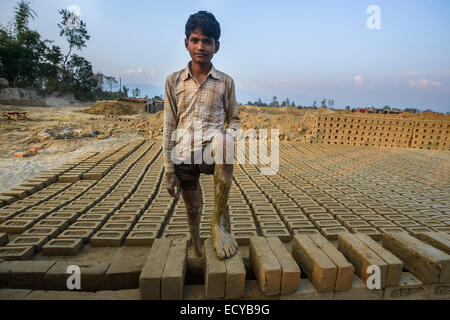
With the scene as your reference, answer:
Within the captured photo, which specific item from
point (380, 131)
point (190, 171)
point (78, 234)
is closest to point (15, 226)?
point (78, 234)

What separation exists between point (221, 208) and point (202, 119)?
2.13ft

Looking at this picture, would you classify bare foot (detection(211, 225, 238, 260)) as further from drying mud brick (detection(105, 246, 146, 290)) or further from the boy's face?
the boy's face

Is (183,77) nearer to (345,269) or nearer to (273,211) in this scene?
(345,269)

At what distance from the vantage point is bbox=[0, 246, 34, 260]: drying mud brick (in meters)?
2.28

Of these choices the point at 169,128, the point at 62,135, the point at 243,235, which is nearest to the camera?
the point at 169,128

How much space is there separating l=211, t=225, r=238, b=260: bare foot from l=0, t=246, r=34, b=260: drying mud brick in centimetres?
189

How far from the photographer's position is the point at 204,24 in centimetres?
162

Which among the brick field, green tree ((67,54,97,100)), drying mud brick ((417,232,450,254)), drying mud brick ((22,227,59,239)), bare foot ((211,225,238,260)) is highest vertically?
green tree ((67,54,97,100))

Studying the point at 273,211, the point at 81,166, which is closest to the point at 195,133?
the point at 273,211

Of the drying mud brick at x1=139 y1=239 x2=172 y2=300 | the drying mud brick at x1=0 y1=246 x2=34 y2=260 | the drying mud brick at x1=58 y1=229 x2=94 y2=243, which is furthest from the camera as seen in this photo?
the drying mud brick at x1=58 y1=229 x2=94 y2=243

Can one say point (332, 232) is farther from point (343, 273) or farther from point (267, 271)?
point (267, 271)

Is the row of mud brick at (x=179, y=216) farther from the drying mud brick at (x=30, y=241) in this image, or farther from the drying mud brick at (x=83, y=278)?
the drying mud brick at (x=83, y=278)

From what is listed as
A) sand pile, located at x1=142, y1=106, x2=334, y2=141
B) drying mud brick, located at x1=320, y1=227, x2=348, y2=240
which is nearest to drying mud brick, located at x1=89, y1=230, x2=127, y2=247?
drying mud brick, located at x1=320, y1=227, x2=348, y2=240

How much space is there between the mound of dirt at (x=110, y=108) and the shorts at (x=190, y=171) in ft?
57.1
